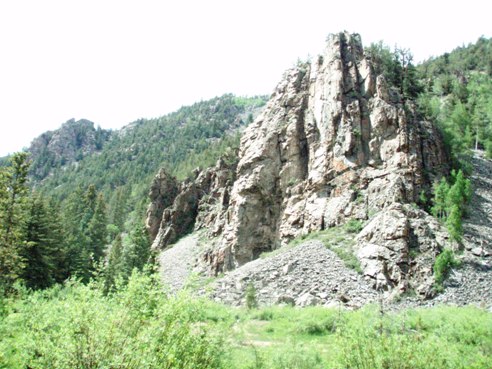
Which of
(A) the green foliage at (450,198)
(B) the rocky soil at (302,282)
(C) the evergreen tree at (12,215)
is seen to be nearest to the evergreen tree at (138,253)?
(B) the rocky soil at (302,282)

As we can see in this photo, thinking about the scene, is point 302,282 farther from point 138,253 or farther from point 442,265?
point 138,253

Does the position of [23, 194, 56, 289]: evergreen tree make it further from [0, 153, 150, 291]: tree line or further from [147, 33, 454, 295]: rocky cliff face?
[147, 33, 454, 295]: rocky cliff face

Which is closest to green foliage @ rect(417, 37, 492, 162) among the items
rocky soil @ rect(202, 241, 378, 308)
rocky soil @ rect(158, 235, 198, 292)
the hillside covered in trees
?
the hillside covered in trees

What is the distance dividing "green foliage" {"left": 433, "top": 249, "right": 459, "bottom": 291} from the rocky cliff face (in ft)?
3.31

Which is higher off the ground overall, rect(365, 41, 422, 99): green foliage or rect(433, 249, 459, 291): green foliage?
rect(365, 41, 422, 99): green foliage

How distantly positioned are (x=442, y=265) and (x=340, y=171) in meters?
20.8

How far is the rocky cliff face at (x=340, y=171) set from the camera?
133 ft

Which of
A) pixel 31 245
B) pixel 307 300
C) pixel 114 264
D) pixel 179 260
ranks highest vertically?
pixel 31 245

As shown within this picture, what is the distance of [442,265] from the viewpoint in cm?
3584

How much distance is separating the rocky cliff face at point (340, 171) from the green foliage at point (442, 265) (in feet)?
3.31

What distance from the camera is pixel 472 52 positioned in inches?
6196

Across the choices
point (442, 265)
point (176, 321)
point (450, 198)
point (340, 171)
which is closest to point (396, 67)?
point (340, 171)

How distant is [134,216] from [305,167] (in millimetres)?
70712

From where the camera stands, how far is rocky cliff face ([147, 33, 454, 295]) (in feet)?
133
